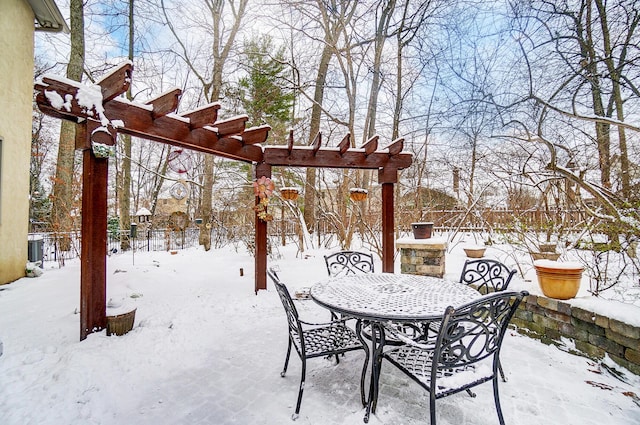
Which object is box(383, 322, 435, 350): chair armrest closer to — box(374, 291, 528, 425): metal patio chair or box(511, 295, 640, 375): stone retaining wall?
box(374, 291, 528, 425): metal patio chair

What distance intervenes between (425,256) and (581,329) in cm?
186

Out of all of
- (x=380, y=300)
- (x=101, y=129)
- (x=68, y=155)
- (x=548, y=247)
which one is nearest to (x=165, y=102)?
(x=101, y=129)

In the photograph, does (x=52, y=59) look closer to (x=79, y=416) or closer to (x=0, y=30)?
(x=0, y=30)

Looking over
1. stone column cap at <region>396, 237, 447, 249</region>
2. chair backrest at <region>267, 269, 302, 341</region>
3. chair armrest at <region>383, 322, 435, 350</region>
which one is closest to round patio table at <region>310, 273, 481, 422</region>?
chair armrest at <region>383, 322, 435, 350</region>

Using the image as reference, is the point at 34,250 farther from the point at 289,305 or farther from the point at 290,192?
the point at 289,305

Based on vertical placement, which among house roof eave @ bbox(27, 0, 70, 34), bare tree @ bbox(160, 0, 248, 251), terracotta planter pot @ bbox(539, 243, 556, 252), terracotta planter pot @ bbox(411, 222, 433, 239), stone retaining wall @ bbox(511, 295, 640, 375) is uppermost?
Result: bare tree @ bbox(160, 0, 248, 251)

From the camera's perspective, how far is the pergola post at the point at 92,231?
269cm

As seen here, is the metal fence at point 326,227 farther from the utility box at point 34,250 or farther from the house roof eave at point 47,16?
the house roof eave at point 47,16

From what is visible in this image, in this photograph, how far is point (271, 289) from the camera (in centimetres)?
451

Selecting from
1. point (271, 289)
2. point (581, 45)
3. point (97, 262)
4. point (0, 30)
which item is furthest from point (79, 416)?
point (581, 45)

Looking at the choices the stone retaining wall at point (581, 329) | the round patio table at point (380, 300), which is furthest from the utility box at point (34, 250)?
the stone retaining wall at point (581, 329)

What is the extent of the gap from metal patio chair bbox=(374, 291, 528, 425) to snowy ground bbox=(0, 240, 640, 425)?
319 millimetres

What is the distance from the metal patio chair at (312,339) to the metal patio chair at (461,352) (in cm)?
35

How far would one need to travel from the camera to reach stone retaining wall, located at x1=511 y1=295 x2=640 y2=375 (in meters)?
2.22
